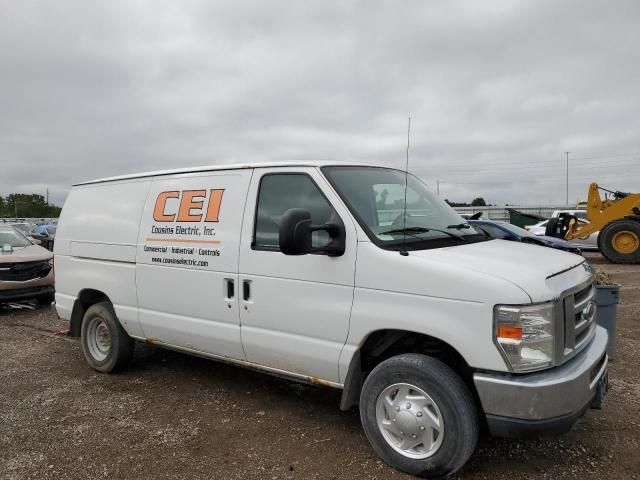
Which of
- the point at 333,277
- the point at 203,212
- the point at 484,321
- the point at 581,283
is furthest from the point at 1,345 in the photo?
the point at 581,283

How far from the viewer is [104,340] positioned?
18.5ft

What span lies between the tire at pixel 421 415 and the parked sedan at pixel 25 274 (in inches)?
324

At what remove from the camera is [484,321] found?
2.96 meters

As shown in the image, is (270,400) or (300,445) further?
(270,400)

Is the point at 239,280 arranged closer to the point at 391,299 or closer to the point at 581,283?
the point at 391,299

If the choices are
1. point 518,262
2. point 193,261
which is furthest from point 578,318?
point 193,261

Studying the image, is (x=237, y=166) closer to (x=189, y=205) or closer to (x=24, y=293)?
(x=189, y=205)

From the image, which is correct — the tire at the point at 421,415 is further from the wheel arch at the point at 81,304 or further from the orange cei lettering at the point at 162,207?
the wheel arch at the point at 81,304

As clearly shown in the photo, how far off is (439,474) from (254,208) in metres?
2.33

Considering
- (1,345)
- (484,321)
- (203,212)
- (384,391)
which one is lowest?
(1,345)

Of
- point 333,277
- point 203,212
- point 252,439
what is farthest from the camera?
point 203,212

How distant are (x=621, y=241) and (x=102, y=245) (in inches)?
604

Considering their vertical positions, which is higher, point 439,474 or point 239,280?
point 239,280

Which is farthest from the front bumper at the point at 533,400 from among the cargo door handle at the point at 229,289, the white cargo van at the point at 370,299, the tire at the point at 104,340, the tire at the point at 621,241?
the tire at the point at 621,241
